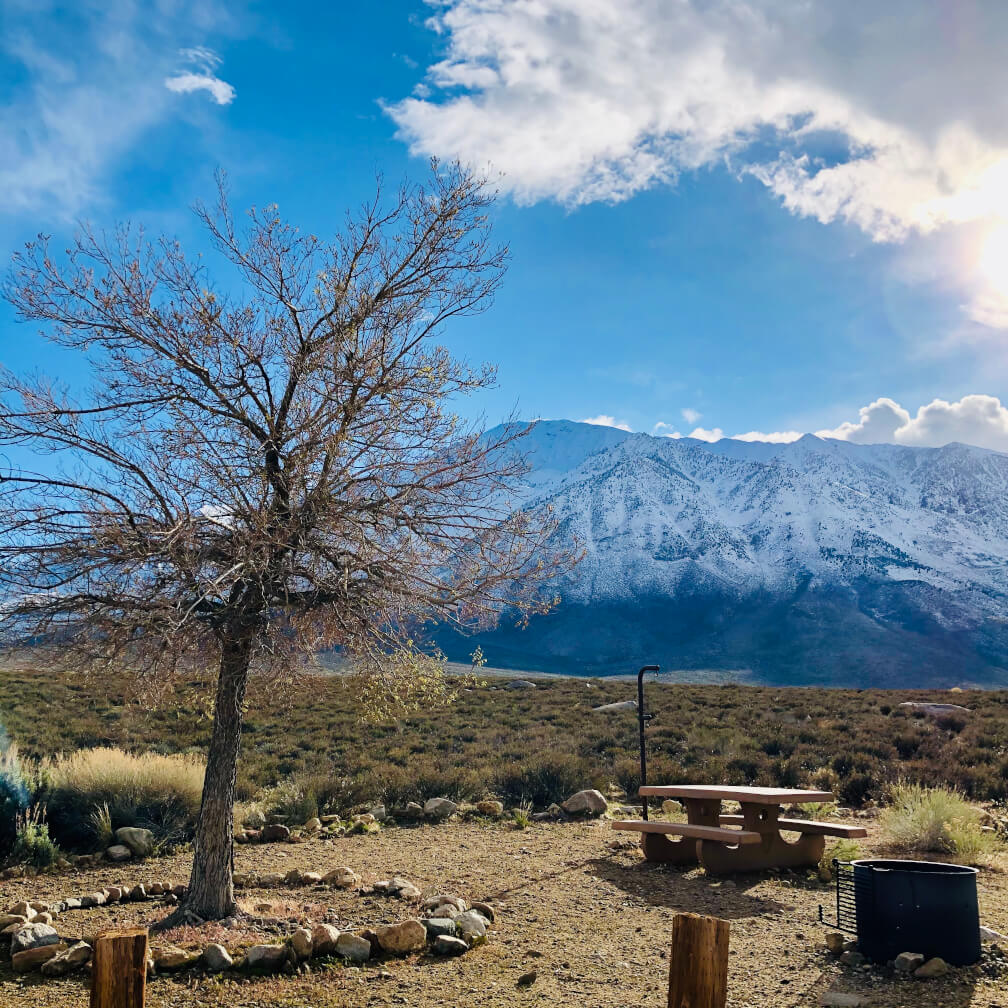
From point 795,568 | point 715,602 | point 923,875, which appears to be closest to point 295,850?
point 923,875

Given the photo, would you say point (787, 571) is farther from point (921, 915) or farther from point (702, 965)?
point (702, 965)

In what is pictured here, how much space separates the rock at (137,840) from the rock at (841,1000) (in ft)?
23.1

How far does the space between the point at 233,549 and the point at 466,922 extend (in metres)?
3.18

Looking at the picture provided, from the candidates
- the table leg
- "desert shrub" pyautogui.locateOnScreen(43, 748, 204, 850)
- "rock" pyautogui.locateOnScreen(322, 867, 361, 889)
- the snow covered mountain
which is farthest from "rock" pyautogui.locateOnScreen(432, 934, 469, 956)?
the snow covered mountain

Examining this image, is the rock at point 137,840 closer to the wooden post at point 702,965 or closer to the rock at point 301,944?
the rock at point 301,944

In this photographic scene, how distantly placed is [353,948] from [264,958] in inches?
22.9

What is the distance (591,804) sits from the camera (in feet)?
39.3

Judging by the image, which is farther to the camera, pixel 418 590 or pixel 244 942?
pixel 418 590

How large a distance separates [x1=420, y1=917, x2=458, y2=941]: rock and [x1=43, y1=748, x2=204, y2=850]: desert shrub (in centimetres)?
476

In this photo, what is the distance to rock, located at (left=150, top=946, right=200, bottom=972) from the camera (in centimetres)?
529

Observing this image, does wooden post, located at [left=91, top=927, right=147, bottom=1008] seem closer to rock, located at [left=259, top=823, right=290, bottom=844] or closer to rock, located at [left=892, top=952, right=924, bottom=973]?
rock, located at [left=892, top=952, right=924, bottom=973]

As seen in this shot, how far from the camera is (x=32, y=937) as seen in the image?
566 centimetres

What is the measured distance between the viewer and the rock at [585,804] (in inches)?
469

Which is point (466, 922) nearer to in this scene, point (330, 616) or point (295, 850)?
point (330, 616)
